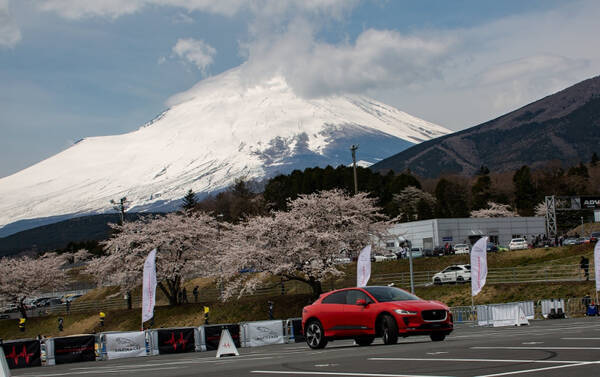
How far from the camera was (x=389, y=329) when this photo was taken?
18297 millimetres

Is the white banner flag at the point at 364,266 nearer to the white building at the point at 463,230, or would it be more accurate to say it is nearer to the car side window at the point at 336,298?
the car side window at the point at 336,298

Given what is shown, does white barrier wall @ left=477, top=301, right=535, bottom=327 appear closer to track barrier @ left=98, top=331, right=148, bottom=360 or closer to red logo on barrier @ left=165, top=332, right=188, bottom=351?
red logo on barrier @ left=165, top=332, right=188, bottom=351

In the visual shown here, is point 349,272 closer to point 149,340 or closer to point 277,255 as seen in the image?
point 277,255

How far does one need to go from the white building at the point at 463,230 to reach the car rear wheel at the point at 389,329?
206ft

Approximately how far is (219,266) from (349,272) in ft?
53.8

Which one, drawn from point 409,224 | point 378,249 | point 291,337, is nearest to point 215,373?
point 291,337

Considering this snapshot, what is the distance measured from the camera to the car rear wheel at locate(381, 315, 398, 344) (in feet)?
59.7

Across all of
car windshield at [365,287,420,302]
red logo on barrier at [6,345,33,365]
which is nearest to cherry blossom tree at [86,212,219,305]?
red logo on barrier at [6,345,33,365]

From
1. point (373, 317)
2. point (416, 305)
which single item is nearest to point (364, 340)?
point (373, 317)

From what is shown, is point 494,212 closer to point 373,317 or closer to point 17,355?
A: point 17,355

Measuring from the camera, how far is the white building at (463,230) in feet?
274

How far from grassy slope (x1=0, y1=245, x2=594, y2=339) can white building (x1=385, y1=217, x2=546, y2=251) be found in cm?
1619

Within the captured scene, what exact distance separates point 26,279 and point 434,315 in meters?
71.8

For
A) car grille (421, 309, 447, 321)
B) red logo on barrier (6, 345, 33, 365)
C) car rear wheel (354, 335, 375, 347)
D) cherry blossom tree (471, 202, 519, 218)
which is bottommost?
red logo on barrier (6, 345, 33, 365)
